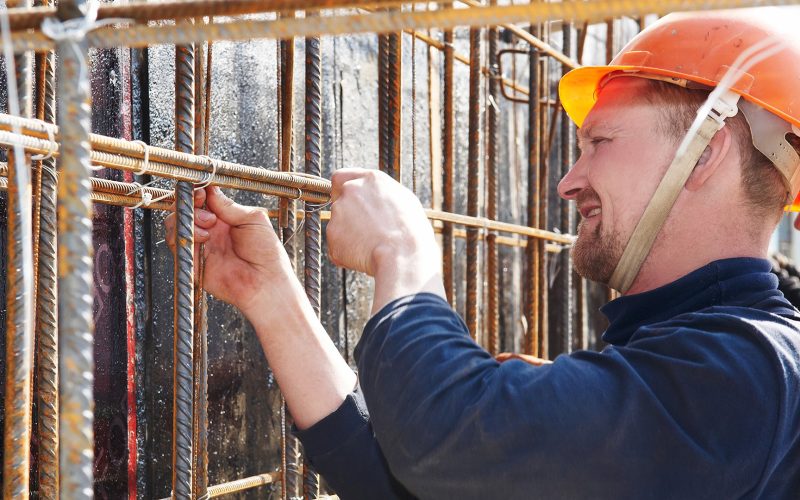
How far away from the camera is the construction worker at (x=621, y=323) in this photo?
62.6 inches

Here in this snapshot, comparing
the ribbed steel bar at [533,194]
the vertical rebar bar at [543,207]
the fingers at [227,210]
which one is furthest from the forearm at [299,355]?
the vertical rebar bar at [543,207]

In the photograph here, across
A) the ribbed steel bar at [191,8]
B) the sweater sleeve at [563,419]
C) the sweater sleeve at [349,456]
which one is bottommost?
the sweater sleeve at [349,456]

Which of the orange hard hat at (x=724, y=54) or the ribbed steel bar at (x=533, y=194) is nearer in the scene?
the orange hard hat at (x=724, y=54)

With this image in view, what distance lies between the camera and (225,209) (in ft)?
7.16

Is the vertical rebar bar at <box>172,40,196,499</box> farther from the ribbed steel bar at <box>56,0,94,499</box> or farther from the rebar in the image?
the rebar

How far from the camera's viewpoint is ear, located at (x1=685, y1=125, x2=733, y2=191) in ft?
6.98

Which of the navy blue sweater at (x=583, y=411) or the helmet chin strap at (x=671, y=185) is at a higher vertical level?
the helmet chin strap at (x=671, y=185)

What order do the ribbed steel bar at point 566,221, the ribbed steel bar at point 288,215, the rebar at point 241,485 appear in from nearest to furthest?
1. the ribbed steel bar at point 288,215
2. the rebar at point 241,485
3. the ribbed steel bar at point 566,221

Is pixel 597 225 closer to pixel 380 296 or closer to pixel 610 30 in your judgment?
pixel 380 296

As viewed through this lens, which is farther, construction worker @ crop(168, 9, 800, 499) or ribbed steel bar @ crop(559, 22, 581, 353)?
ribbed steel bar @ crop(559, 22, 581, 353)

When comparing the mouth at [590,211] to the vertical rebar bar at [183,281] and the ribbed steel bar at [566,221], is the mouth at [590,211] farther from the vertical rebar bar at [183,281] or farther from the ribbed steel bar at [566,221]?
the ribbed steel bar at [566,221]

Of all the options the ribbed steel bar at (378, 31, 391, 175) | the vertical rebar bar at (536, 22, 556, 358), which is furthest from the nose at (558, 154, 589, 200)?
the vertical rebar bar at (536, 22, 556, 358)

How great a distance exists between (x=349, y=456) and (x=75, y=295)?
1329 millimetres

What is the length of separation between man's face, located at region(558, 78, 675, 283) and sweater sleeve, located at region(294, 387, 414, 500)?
734 mm
